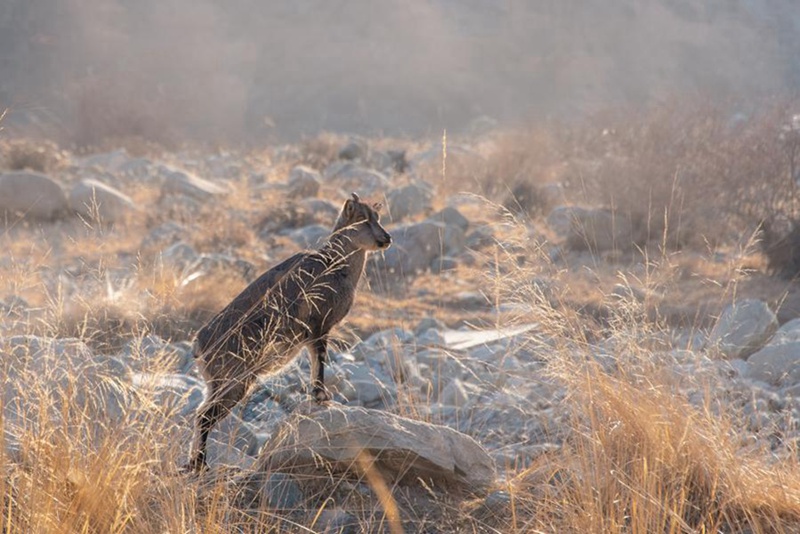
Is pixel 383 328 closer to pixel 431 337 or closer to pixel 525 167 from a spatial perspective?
pixel 431 337

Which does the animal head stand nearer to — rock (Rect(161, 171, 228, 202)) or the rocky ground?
the rocky ground

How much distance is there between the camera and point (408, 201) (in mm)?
13602

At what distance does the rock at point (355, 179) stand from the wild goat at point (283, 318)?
9.74 meters

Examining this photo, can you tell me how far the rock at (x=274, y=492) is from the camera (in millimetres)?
4141

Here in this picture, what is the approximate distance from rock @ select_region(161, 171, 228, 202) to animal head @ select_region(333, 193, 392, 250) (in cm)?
999

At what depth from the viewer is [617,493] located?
365 cm

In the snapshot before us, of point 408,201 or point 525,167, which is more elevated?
point 408,201

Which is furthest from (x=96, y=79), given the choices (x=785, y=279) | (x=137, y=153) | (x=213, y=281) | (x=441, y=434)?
(x=441, y=434)

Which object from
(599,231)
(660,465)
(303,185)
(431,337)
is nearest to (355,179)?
(303,185)

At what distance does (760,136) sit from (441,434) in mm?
7827

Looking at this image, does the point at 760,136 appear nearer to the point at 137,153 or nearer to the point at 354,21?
the point at 137,153

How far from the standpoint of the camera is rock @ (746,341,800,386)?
6.64m

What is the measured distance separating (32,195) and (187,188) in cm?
250

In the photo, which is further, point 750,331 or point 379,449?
point 750,331
